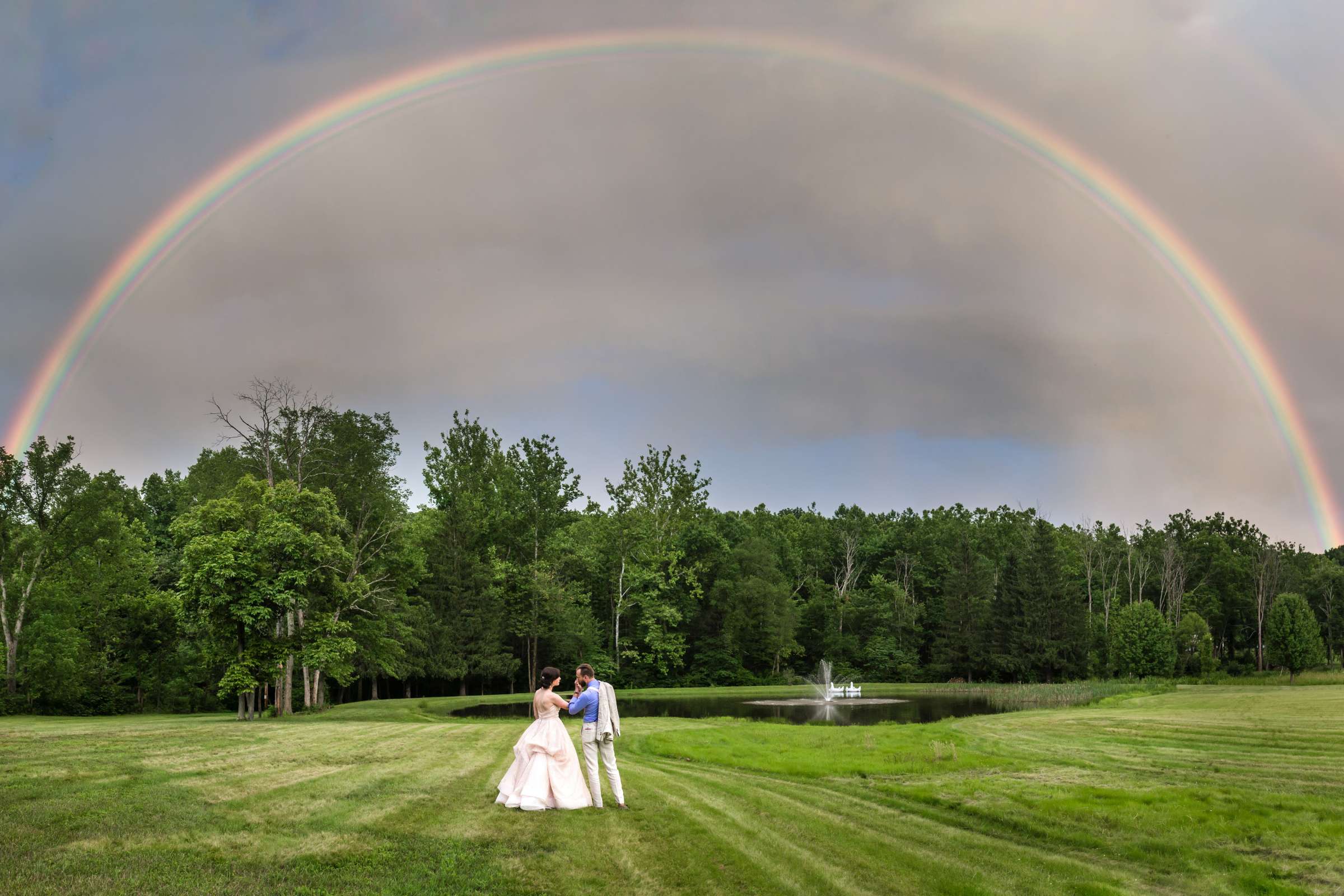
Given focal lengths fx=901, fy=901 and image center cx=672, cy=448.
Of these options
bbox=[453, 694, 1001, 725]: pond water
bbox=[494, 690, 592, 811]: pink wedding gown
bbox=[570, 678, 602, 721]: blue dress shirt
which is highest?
bbox=[570, 678, 602, 721]: blue dress shirt

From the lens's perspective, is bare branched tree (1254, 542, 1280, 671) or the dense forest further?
bare branched tree (1254, 542, 1280, 671)

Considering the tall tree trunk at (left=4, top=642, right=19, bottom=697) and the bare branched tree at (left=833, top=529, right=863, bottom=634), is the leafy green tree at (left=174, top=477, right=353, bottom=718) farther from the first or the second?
the bare branched tree at (left=833, top=529, right=863, bottom=634)

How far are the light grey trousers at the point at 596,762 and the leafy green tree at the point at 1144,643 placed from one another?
68998mm

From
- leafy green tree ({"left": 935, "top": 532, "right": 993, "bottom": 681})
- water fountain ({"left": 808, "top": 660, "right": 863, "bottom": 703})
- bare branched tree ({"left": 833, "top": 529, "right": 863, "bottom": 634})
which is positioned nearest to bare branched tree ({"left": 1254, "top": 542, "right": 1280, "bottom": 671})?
leafy green tree ({"left": 935, "top": 532, "right": 993, "bottom": 681})

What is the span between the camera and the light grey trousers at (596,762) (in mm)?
14547

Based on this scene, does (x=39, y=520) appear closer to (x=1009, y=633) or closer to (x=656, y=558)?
(x=656, y=558)

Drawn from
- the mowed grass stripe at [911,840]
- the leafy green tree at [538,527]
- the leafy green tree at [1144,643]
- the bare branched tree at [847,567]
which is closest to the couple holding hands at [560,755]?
the mowed grass stripe at [911,840]

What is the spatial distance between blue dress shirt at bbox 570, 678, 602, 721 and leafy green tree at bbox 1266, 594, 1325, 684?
7116 cm

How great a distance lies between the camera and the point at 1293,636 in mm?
69062

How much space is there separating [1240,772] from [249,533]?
34.7 meters

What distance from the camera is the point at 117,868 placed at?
31.7ft

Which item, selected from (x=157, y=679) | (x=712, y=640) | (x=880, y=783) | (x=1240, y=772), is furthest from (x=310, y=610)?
(x=712, y=640)

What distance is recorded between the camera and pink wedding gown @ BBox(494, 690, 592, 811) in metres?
14.3

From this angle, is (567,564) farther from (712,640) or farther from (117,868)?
(117,868)
